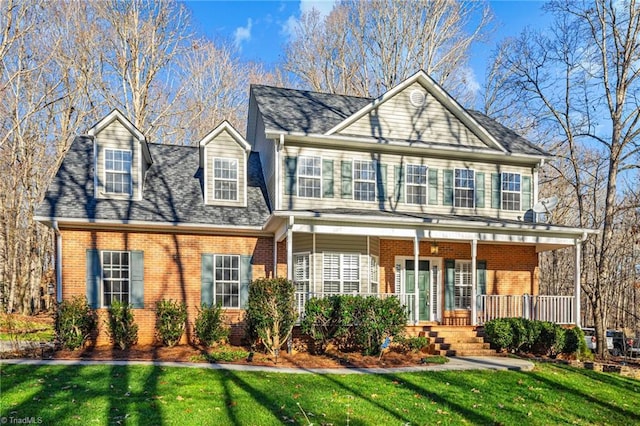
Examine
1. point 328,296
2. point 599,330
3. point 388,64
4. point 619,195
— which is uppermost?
point 388,64

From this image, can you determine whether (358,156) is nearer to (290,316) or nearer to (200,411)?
(290,316)

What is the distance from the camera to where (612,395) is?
374 inches

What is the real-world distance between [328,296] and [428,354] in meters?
3.00

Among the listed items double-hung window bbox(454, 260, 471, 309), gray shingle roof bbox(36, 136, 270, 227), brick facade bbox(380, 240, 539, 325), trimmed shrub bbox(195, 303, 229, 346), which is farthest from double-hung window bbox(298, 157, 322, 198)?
double-hung window bbox(454, 260, 471, 309)

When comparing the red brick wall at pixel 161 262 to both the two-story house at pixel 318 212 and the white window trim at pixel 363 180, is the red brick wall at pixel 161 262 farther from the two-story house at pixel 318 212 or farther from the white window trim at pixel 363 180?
the white window trim at pixel 363 180

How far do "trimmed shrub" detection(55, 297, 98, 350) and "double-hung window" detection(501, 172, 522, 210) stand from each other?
1322 centimetres

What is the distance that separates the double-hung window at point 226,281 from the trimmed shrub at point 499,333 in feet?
23.0

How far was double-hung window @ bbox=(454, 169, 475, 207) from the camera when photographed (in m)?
16.1

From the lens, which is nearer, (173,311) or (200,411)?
(200,411)

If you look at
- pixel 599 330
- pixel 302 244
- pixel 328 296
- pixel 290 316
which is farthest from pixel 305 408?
pixel 599 330

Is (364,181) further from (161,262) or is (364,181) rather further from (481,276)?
(161,262)

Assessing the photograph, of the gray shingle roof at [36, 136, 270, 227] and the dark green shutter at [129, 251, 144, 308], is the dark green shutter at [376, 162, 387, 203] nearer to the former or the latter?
the gray shingle roof at [36, 136, 270, 227]

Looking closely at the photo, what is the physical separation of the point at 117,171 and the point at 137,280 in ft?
10.8

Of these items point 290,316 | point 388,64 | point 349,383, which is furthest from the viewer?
point 388,64
